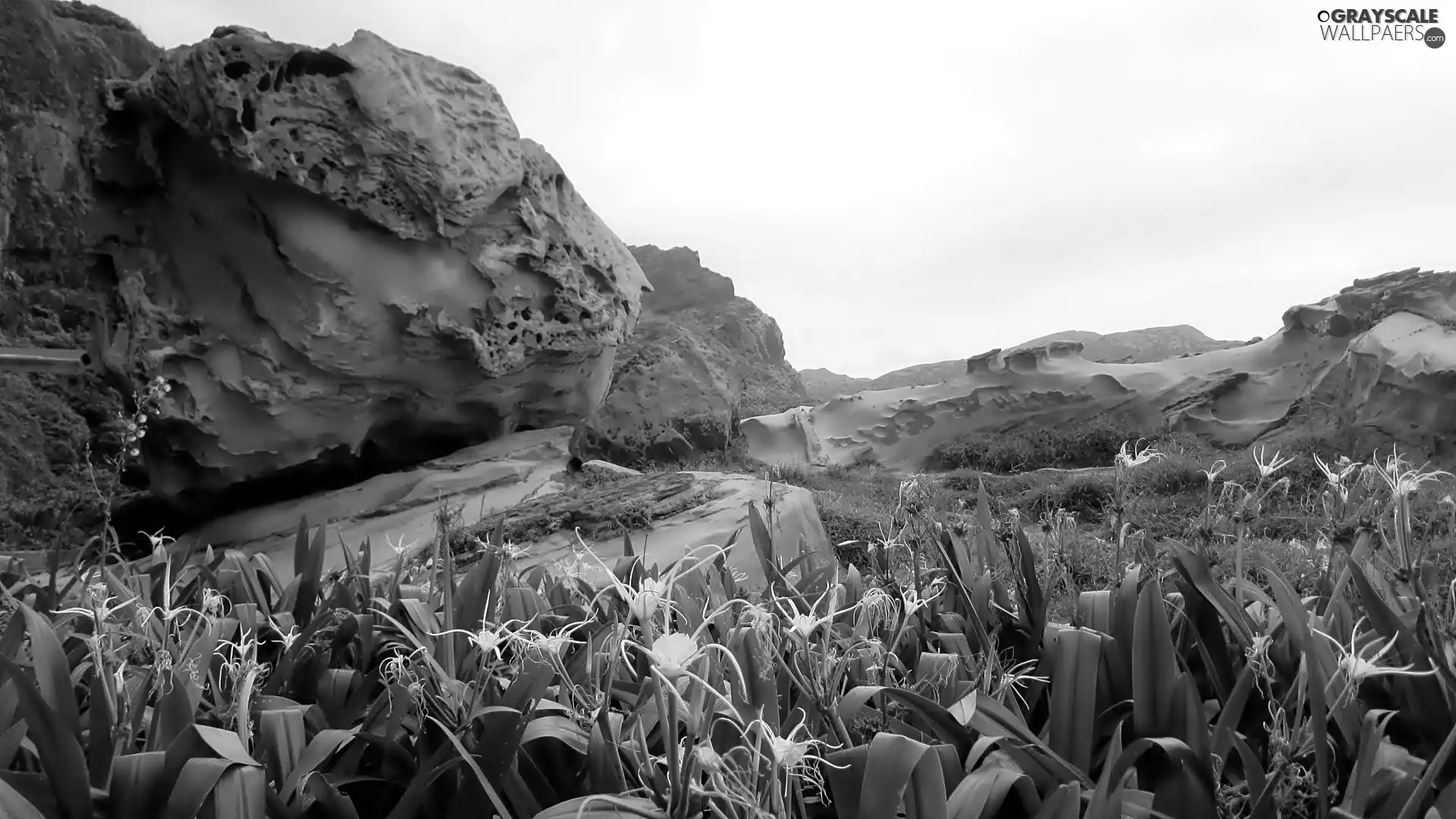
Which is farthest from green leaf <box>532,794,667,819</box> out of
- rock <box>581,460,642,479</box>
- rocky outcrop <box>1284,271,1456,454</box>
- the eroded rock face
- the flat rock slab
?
rocky outcrop <box>1284,271,1456,454</box>

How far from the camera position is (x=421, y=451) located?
598 cm

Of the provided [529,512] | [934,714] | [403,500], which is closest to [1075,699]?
[934,714]

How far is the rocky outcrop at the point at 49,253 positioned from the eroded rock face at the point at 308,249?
0.83m

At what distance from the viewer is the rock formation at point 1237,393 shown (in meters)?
6.20

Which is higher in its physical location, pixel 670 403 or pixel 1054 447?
pixel 670 403

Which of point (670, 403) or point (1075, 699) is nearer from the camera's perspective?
point (1075, 699)

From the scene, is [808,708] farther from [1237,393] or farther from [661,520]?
[1237,393]

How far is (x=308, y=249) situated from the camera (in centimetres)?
493

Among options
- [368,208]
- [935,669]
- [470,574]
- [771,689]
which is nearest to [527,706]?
[771,689]

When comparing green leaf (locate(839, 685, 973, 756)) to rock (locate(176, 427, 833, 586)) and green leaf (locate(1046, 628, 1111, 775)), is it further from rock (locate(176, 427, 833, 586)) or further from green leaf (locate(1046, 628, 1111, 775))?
rock (locate(176, 427, 833, 586))

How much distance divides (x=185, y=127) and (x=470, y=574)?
501 cm

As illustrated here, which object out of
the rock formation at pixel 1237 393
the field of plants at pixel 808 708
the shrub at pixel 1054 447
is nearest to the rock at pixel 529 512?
the field of plants at pixel 808 708

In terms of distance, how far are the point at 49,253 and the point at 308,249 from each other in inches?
189

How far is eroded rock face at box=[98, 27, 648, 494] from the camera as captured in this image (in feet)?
15.8
